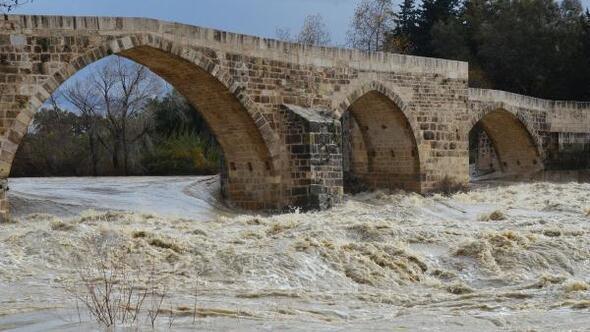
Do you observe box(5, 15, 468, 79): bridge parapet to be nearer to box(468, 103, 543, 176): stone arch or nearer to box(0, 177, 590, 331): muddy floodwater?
box(0, 177, 590, 331): muddy floodwater

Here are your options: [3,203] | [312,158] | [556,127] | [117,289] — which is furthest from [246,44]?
[556,127]

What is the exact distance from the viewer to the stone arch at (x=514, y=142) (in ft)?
69.5

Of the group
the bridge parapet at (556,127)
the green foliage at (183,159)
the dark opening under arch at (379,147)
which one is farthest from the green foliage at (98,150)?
the bridge parapet at (556,127)

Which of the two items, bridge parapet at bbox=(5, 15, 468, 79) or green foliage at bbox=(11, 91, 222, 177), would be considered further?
green foliage at bbox=(11, 91, 222, 177)

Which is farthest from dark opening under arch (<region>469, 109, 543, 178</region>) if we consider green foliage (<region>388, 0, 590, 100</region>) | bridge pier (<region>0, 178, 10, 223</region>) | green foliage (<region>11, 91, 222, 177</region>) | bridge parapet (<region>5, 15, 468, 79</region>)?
bridge pier (<region>0, 178, 10, 223</region>)

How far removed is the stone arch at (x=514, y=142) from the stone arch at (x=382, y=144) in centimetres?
476

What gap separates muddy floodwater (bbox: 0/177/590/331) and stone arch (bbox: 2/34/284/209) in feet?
7.21

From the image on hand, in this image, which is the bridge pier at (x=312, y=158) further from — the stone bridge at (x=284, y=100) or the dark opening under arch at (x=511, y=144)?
the dark opening under arch at (x=511, y=144)

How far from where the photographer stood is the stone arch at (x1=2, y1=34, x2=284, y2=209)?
36.0 ft

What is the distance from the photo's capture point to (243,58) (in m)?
13.1

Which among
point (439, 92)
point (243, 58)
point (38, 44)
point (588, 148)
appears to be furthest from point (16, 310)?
point (588, 148)

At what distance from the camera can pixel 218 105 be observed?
1337 centimetres

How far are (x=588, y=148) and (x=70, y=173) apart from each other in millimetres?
16179

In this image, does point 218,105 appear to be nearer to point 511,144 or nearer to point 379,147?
point 379,147
